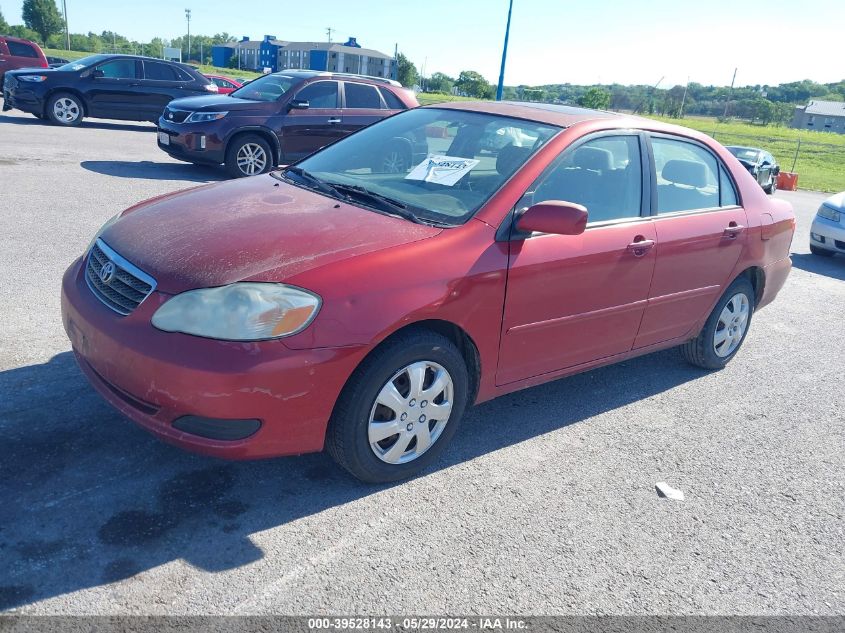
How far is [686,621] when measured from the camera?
2.74 m

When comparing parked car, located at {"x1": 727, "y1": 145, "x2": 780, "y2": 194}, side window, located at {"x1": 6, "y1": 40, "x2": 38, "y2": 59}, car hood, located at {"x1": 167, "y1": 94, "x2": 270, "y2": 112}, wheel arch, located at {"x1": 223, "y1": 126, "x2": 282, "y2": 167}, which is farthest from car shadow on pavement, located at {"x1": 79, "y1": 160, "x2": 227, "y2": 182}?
parked car, located at {"x1": 727, "y1": 145, "x2": 780, "y2": 194}

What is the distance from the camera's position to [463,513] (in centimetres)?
325

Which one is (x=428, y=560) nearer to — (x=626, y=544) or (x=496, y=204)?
(x=626, y=544)

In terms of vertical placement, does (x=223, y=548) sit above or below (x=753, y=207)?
below

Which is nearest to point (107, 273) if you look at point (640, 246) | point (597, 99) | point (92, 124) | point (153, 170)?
point (640, 246)

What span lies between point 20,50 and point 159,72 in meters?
8.27

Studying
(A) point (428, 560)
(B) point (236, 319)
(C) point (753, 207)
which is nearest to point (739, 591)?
(A) point (428, 560)

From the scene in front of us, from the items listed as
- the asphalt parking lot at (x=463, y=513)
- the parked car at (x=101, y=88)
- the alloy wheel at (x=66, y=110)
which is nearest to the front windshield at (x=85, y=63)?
the parked car at (x=101, y=88)

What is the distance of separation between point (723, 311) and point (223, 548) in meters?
3.83

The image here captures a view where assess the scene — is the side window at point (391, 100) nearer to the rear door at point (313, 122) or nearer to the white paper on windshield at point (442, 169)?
the rear door at point (313, 122)

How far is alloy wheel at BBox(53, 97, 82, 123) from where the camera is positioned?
608 inches

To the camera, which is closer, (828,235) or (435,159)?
(435,159)

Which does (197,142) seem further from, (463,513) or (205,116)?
(463,513)

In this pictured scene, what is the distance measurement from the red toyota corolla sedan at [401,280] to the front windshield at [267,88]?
7.24 m
